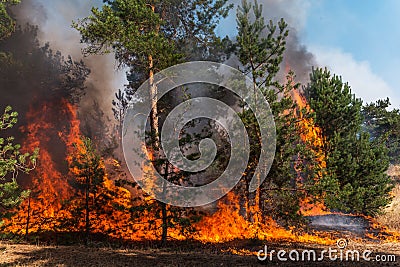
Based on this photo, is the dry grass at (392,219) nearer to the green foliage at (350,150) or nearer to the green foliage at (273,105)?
the green foliage at (350,150)

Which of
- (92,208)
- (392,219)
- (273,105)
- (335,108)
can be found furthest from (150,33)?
(392,219)

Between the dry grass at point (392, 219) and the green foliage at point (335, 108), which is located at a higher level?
the green foliage at point (335, 108)

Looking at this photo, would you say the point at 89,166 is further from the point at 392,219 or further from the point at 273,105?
the point at 392,219

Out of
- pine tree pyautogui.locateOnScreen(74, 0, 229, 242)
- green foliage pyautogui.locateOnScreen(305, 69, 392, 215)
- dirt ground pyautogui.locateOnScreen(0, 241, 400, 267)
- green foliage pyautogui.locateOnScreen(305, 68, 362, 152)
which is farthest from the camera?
green foliage pyautogui.locateOnScreen(305, 68, 362, 152)


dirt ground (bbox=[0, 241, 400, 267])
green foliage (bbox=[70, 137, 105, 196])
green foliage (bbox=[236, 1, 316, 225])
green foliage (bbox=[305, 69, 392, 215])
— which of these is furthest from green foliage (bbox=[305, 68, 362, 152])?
green foliage (bbox=[70, 137, 105, 196])

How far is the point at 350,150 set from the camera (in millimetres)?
20234

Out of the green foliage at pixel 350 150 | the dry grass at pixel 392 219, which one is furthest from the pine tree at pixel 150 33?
the dry grass at pixel 392 219

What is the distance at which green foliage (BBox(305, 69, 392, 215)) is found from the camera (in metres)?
18.6

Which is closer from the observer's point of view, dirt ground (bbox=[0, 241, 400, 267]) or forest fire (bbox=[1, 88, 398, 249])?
dirt ground (bbox=[0, 241, 400, 267])

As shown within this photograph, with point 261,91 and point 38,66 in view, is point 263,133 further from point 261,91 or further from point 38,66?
point 38,66

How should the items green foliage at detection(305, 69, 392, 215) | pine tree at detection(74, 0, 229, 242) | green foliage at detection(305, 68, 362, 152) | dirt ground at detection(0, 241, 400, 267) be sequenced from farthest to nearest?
1. green foliage at detection(305, 68, 362, 152)
2. green foliage at detection(305, 69, 392, 215)
3. pine tree at detection(74, 0, 229, 242)
4. dirt ground at detection(0, 241, 400, 267)

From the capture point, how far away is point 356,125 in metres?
21.6

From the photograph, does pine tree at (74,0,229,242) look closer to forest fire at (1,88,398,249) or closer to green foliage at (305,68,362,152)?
forest fire at (1,88,398,249)

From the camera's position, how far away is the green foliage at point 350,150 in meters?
18.6
